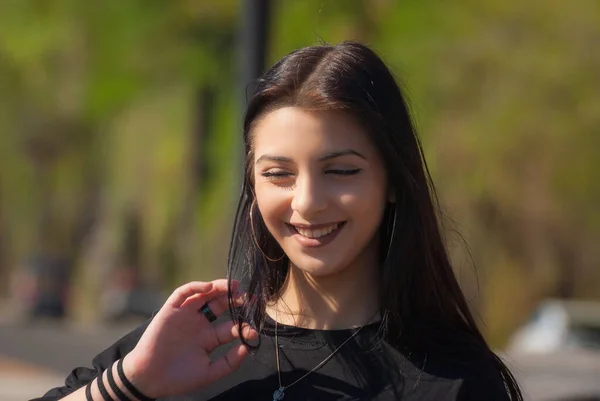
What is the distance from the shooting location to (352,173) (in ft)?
7.33

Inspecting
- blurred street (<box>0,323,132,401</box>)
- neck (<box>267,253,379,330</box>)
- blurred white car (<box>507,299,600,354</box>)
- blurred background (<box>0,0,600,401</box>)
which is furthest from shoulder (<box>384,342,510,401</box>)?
blurred white car (<box>507,299,600,354</box>)

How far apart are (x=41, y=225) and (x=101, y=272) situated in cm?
328

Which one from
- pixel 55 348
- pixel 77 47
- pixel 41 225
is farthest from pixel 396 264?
pixel 41 225

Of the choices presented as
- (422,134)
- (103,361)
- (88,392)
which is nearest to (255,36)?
(103,361)

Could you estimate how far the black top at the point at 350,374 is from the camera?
2176mm

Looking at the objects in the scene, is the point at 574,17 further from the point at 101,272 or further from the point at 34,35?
the point at 101,272

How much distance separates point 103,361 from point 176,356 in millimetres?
200

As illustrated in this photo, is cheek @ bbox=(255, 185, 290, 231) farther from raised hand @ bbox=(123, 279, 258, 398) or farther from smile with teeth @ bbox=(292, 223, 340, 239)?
raised hand @ bbox=(123, 279, 258, 398)

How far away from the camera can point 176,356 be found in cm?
224

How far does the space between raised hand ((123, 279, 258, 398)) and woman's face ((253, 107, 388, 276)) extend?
0.19 m

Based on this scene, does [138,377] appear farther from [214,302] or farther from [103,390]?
[214,302]

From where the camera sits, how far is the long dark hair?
88.5 inches

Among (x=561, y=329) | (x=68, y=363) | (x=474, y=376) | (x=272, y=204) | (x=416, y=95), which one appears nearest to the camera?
(x=474, y=376)

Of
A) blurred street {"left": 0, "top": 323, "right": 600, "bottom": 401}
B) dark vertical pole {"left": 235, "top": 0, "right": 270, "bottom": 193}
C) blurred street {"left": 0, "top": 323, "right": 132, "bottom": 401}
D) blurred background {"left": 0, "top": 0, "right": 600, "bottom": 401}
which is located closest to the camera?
dark vertical pole {"left": 235, "top": 0, "right": 270, "bottom": 193}
